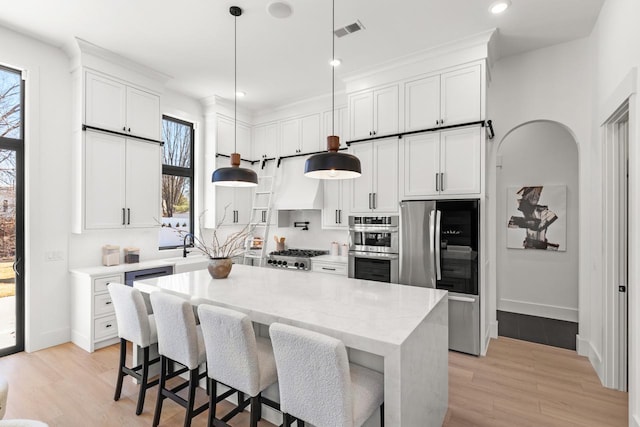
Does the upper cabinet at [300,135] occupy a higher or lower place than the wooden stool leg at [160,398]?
higher

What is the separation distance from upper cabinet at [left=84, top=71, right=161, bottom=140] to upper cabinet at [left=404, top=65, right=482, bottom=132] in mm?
3230

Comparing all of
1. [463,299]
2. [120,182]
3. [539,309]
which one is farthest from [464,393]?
[120,182]

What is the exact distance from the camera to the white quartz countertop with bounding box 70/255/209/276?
361 centimetres

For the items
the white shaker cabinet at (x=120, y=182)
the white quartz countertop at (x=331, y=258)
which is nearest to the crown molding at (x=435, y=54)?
the white quartz countertop at (x=331, y=258)

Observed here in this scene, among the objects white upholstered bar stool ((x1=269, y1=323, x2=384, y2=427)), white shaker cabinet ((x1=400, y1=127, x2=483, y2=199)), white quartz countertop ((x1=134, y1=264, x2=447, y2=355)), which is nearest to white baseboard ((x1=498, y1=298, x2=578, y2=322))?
white shaker cabinet ((x1=400, y1=127, x2=483, y2=199))

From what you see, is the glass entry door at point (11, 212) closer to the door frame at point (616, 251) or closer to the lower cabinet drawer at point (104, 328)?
the lower cabinet drawer at point (104, 328)

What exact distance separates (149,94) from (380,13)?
3019mm

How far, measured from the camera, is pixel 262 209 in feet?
17.6

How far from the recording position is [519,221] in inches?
189

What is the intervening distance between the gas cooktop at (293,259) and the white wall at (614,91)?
322 centimetres

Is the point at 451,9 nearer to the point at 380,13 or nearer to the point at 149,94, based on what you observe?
the point at 380,13

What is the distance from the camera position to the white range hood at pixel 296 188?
4.85m

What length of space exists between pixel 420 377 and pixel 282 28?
3.19m

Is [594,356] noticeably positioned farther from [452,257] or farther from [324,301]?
[324,301]
